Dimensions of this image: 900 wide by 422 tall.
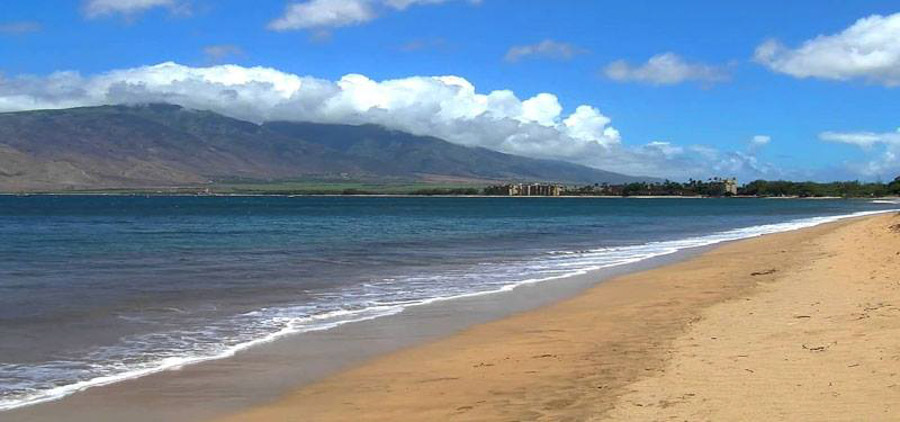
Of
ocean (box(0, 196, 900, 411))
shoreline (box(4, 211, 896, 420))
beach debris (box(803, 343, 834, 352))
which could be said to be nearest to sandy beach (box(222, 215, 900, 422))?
beach debris (box(803, 343, 834, 352))

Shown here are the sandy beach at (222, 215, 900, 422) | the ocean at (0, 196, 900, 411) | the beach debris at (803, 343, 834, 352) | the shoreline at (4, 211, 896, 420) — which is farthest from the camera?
the ocean at (0, 196, 900, 411)

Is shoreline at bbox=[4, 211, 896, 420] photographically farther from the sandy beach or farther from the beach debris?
the beach debris

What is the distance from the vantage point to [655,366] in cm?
1003

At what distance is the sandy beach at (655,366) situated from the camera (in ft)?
26.2

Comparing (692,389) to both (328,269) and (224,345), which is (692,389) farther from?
(328,269)

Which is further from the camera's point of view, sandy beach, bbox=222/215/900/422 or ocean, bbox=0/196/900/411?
ocean, bbox=0/196/900/411

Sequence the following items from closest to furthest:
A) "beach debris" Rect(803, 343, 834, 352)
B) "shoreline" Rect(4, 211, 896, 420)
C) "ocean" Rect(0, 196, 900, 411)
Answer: "shoreline" Rect(4, 211, 896, 420)
"beach debris" Rect(803, 343, 834, 352)
"ocean" Rect(0, 196, 900, 411)

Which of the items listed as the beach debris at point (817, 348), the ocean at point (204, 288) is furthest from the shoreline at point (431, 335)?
the beach debris at point (817, 348)

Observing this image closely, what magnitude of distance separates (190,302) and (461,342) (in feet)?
24.6

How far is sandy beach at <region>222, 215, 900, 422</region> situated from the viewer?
7.99 metres

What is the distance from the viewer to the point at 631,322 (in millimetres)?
14523

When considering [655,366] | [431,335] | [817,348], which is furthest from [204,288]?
[817,348]

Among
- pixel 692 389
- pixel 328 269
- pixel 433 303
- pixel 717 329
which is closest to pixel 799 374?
pixel 692 389

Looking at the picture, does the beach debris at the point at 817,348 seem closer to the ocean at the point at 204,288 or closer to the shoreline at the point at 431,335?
the shoreline at the point at 431,335
